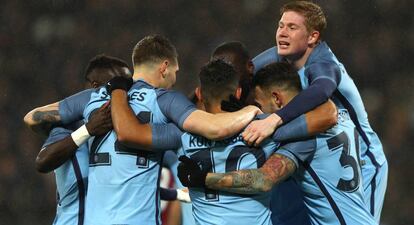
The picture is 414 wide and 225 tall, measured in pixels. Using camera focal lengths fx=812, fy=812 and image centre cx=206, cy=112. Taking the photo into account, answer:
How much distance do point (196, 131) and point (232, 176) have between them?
0.96 feet

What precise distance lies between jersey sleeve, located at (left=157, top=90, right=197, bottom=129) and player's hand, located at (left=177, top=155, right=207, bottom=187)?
0.71ft

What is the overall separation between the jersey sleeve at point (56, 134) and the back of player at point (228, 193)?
2.69ft

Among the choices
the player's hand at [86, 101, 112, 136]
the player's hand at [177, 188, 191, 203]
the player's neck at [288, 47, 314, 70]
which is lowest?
the player's hand at [177, 188, 191, 203]

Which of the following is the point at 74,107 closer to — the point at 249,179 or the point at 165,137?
the point at 165,137

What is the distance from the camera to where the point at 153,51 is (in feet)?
14.7

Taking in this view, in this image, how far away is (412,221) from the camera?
753 centimetres

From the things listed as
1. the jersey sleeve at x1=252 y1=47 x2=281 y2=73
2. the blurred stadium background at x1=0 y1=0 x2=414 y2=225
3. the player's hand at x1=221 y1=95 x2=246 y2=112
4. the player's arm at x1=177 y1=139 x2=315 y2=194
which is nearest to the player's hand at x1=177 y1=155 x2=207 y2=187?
the player's arm at x1=177 y1=139 x2=315 y2=194

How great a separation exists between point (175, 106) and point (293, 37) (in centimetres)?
112

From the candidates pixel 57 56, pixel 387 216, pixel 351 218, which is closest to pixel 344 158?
pixel 351 218

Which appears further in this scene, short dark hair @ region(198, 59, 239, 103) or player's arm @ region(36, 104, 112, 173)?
player's arm @ region(36, 104, 112, 173)

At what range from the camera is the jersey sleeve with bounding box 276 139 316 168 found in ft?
13.6

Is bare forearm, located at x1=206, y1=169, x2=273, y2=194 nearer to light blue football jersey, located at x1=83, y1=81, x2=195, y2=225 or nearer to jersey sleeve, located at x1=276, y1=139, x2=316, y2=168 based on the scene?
jersey sleeve, located at x1=276, y1=139, x2=316, y2=168

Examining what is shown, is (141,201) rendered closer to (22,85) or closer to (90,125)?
(90,125)

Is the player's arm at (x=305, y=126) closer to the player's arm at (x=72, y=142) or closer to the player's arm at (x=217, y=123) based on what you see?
the player's arm at (x=217, y=123)
